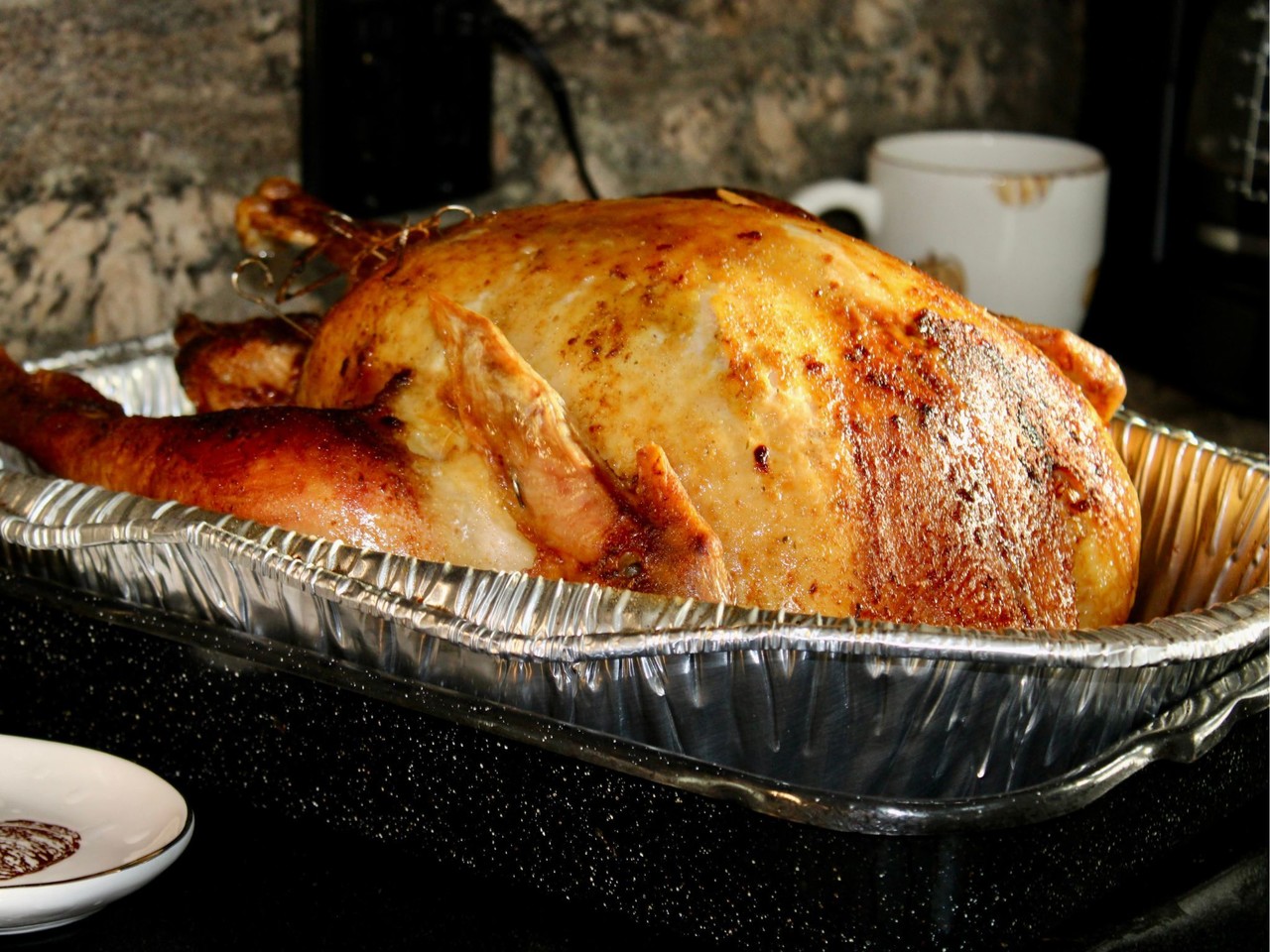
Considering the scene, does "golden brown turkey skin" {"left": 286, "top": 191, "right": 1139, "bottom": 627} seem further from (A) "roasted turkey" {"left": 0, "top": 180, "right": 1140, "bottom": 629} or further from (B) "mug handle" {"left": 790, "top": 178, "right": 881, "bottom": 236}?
(B) "mug handle" {"left": 790, "top": 178, "right": 881, "bottom": 236}

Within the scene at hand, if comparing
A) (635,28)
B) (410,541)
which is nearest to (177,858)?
(410,541)

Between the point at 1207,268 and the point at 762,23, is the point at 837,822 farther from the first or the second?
the point at 762,23

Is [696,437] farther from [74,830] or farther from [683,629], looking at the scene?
[74,830]

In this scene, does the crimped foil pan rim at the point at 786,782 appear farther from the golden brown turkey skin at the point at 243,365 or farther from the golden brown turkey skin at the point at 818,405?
the golden brown turkey skin at the point at 243,365

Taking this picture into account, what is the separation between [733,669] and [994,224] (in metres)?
0.93

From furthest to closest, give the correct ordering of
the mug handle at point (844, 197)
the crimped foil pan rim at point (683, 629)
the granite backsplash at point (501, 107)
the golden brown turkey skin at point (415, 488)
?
the mug handle at point (844, 197) < the granite backsplash at point (501, 107) < the golden brown turkey skin at point (415, 488) < the crimped foil pan rim at point (683, 629)

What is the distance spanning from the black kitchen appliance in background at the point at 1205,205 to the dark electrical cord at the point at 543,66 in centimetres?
58

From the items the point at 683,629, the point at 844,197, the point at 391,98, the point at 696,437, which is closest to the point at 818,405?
the point at 696,437

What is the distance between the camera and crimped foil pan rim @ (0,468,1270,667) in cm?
64

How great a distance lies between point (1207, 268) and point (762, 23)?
509 millimetres

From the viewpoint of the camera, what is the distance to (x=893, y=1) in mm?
1767

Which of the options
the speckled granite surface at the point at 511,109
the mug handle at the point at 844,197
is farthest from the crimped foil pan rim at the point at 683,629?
the mug handle at the point at 844,197

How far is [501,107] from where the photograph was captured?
147 centimetres

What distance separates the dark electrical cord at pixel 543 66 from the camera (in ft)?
4.67
